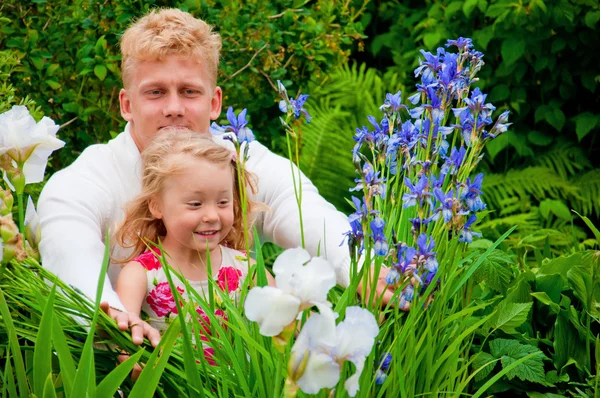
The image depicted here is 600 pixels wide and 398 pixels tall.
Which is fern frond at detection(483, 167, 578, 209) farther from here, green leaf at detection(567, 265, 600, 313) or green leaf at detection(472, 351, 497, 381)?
green leaf at detection(472, 351, 497, 381)

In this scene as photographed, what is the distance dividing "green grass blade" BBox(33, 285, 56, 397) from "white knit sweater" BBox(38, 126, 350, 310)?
40cm

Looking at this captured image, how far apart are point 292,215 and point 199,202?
38 cm

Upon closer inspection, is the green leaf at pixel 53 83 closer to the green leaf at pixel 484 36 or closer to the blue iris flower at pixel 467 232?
the blue iris flower at pixel 467 232

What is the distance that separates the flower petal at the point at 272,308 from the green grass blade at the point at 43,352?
1.54 ft

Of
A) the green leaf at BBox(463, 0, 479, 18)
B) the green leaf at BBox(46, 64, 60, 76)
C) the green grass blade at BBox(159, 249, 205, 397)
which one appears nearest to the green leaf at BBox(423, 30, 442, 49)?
the green leaf at BBox(463, 0, 479, 18)

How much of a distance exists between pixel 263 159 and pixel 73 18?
4.51 ft

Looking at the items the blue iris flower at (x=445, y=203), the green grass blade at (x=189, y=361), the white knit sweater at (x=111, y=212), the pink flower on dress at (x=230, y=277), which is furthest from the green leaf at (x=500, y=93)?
the green grass blade at (x=189, y=361)

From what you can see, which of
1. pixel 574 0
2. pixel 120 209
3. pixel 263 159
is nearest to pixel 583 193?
pixel 574 0

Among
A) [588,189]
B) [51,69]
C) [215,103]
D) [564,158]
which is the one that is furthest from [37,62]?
[588,189]

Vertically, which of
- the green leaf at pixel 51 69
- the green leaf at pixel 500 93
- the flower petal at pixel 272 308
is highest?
the green leaf at pixel 500 93

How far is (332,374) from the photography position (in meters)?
1.15

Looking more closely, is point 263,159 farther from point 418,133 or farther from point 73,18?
point 73,18

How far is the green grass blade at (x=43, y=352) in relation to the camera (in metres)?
1.45

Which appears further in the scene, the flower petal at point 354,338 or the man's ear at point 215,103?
the man's ear at point 215,103
